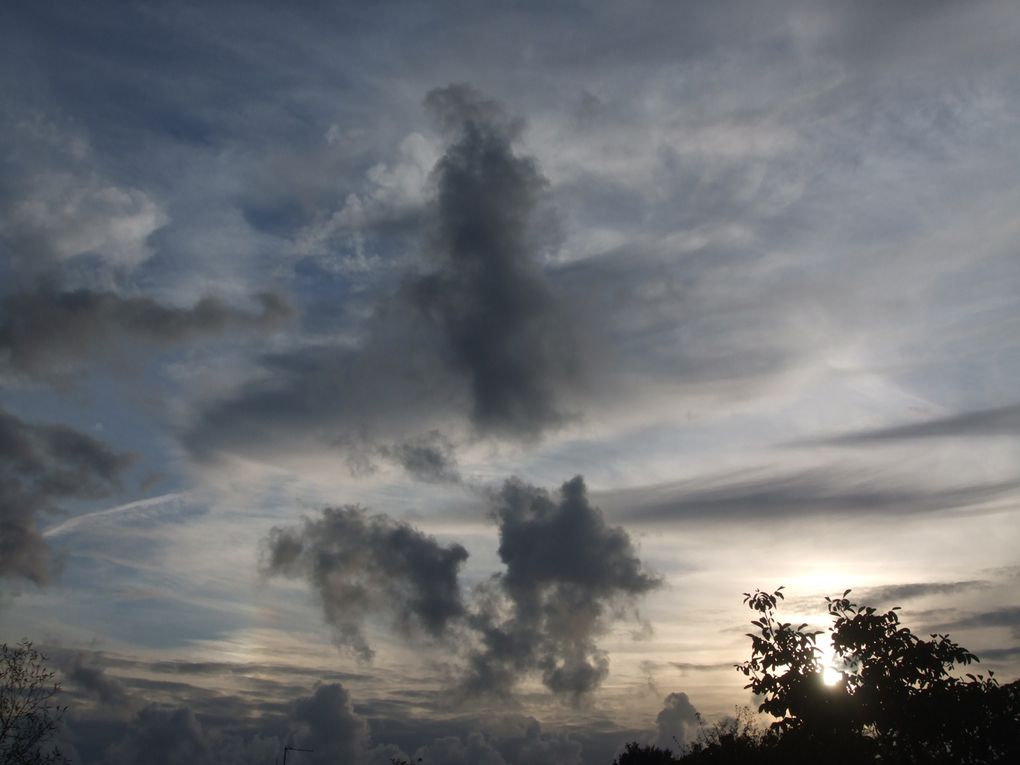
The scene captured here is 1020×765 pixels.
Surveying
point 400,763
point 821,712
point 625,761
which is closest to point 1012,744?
point 821,712

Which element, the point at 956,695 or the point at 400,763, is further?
the point at 400,763

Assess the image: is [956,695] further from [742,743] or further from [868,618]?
[742,743]

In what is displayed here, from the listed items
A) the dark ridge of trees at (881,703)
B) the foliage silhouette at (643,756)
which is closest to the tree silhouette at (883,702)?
the dark ridge of trees at (881,703)

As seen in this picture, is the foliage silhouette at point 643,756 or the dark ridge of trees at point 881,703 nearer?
the dark ridge of trees at point 881,703

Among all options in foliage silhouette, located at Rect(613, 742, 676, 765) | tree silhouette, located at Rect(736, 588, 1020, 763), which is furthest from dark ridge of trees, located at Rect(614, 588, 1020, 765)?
foliage silhouette, located at Rect(613, 742, 676, 765)

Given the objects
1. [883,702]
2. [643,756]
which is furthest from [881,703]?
[643,756]

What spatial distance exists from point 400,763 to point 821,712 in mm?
70958

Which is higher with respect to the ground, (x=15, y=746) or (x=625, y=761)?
(x=15, y=746)

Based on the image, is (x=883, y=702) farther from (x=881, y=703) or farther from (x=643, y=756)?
(x=643, y=756)

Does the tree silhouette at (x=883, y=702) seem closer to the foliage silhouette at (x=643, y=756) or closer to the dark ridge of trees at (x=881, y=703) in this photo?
the dark ridge of trees at (x=881, y=703)

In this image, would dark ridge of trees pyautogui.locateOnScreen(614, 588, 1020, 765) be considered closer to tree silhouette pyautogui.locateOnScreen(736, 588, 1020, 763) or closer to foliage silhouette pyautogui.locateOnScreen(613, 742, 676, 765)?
tree silhouette pyautogui.locateOnScreen(736, 588, 1020, 763)

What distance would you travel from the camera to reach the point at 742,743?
30406mm

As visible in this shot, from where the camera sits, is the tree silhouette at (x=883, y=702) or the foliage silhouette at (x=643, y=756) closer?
the tree silhouette at (x=883, y=702)

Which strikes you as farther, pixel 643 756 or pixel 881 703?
pixel 643 756
